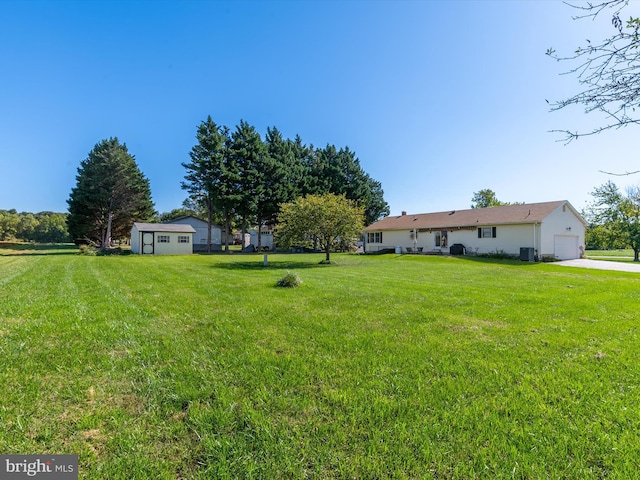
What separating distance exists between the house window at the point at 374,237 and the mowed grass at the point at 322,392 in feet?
93.0

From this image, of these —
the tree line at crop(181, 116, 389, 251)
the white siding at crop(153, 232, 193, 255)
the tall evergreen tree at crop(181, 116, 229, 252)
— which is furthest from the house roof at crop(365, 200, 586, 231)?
the white siding at crop(153, 232, 193, 255)

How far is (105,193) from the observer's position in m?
34.2

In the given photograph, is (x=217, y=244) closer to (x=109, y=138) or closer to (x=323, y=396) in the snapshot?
(x=109, y=138)

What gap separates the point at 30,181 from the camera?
104 ft

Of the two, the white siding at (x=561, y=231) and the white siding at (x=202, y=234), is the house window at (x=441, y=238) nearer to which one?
the white siding at (x=561, y=231)

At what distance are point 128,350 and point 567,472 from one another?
4.61m

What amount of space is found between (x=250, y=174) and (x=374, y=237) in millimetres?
16624

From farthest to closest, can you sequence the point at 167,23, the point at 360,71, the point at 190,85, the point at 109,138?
the point at 109,138 → the point at 190,85 → the point at 360,71 → the point at 167,23

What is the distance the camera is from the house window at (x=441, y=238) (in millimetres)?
28391

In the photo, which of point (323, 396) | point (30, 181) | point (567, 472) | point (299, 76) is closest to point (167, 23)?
point (299, 76)

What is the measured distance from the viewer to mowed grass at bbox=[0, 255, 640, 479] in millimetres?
2041

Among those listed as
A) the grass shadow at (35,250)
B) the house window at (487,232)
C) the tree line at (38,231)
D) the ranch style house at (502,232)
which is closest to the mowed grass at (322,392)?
the ranch style house at (502,232)

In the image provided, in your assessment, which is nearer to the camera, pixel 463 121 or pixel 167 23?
pixel 167 23

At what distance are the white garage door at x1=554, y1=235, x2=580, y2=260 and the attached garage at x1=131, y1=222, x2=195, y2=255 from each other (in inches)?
1365
